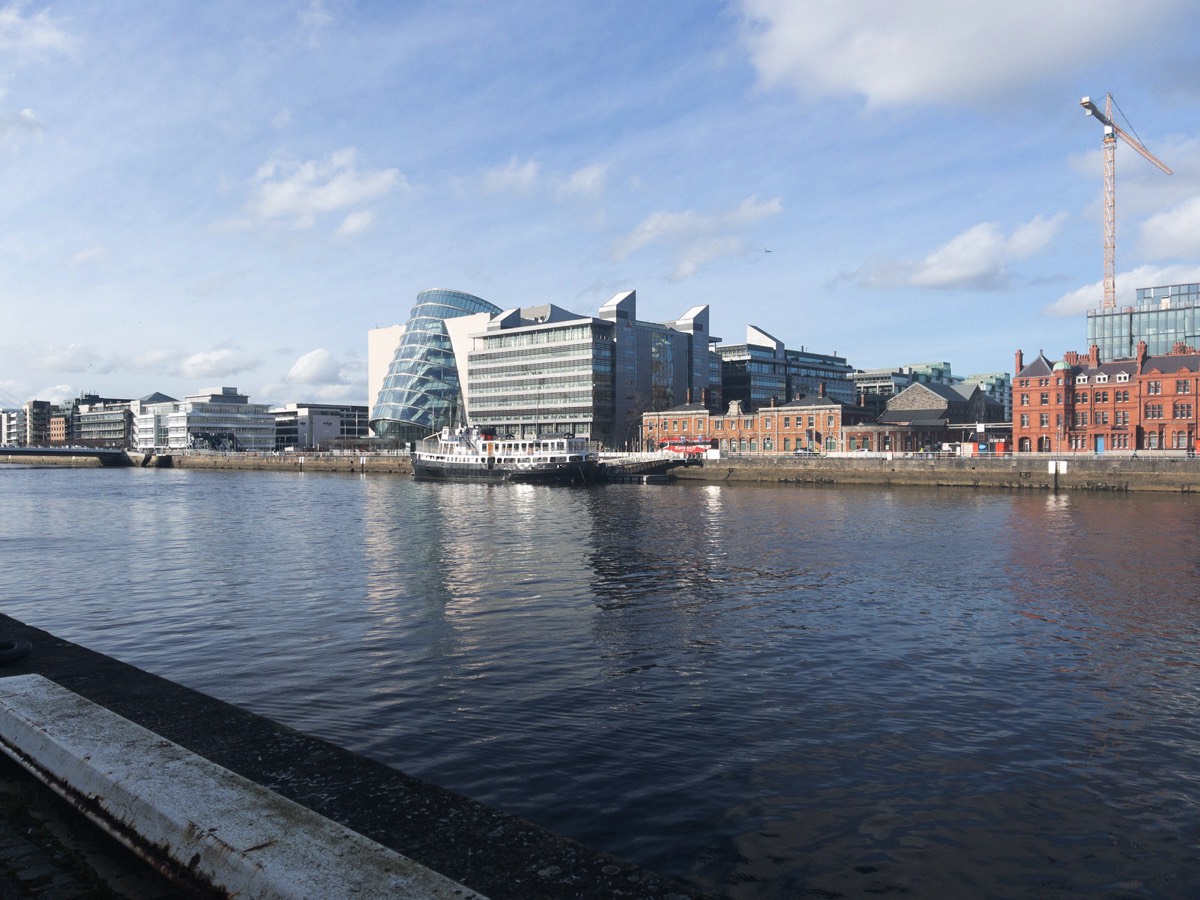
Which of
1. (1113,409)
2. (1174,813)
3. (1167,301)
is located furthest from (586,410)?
(1174,813)

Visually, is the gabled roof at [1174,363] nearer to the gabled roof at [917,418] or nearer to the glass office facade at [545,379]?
the gabled roof at [917,418]

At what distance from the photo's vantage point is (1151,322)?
579 feet

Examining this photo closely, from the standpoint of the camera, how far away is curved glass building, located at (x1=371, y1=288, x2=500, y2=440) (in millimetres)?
173125

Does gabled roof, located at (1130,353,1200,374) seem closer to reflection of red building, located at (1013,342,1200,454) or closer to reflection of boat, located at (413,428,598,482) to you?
reflection of red building, located at (1013,342,1200,454)

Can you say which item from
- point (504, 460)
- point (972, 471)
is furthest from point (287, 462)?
point (972, 471)

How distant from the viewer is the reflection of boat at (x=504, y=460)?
94.1m

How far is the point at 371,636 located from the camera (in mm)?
20688

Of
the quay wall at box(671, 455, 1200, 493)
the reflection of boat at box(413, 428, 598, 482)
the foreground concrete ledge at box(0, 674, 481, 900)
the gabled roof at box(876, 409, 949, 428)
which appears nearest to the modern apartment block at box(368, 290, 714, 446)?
the gabled roof at box(876, 409, 949, 428)

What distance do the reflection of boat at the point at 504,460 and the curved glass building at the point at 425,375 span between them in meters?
59.8

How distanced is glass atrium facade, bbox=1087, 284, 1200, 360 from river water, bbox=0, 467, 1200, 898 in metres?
166

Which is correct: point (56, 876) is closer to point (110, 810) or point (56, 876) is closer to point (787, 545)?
point (110, 810)

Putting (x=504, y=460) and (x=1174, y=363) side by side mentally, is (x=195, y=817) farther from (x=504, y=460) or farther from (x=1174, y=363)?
(x=1174, y=363)

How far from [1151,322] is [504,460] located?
153 meters

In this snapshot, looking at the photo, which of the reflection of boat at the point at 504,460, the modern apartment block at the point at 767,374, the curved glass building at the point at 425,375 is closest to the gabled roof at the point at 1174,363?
the reflection of boat at the point at 504,460
